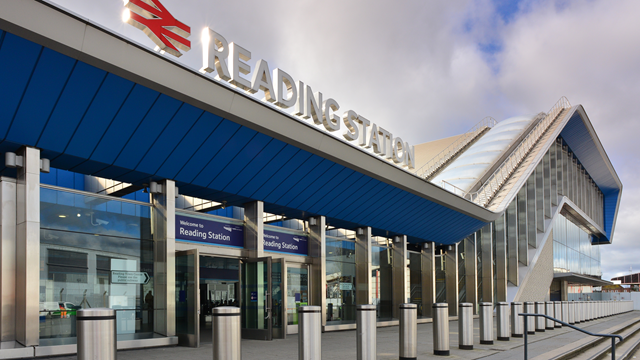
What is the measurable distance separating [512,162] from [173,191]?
26596 millimetres

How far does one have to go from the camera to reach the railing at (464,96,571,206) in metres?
28.7

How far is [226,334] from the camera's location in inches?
274

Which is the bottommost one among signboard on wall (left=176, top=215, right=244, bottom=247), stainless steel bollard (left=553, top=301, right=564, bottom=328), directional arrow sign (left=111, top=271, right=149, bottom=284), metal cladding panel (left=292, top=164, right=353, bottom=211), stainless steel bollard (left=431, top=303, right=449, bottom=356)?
stainless steel bollard (left=553, top=301, right=564, bottom=328)

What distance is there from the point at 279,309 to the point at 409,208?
759 centimetres

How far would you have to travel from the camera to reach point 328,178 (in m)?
15.6

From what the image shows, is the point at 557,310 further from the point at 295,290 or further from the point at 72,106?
the point at 72,106

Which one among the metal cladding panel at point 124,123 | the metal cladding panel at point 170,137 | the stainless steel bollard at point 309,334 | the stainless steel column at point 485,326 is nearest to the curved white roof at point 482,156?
the stainless steel column at point 485,326

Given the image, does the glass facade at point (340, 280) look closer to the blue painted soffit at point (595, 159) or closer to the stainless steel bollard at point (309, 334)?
the stainless steel bollard at point (309, 334)

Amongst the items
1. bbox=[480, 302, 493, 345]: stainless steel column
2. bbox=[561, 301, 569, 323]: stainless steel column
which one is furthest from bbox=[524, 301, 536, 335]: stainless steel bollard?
bbox=[561, 301, 569, 323]: stainless steel column

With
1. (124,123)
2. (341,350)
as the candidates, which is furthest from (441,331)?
(124,123)

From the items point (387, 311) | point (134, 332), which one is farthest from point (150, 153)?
point (387, 311)

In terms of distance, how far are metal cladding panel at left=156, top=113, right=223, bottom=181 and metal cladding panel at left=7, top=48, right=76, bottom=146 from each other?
9.55ft

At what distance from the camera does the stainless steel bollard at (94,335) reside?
5.86 meters

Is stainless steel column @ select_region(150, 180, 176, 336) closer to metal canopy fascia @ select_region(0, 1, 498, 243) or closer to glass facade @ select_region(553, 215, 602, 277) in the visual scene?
metal canopy fascia @ select_region(0, 1, 498, 243)
